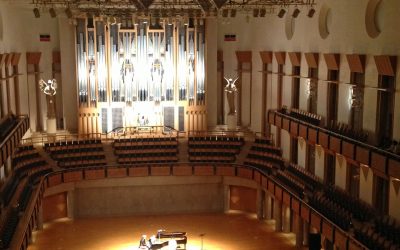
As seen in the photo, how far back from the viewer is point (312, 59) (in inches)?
566

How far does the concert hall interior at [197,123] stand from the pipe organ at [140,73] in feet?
0.14

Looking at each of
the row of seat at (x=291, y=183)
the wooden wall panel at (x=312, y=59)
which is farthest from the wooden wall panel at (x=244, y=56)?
the row of seat at (x=291, y=183)

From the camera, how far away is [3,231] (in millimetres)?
10414

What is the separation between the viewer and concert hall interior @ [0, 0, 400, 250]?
11703 mm

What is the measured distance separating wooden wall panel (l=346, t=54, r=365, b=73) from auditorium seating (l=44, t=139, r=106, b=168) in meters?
8.72

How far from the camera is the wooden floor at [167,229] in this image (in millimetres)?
14328

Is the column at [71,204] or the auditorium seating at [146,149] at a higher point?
the auditorium seating at [146,149]

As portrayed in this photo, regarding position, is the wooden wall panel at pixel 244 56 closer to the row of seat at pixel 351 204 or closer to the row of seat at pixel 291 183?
the row of seat at pixel 291 183

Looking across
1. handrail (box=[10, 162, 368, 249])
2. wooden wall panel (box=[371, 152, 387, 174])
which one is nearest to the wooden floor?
handrail (box=[10, 162, 368, 249])

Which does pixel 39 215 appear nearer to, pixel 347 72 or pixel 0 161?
pixel 0 161

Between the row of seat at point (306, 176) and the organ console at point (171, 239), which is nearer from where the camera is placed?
the organ console at point (171, 239)

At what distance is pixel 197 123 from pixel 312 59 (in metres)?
6.21

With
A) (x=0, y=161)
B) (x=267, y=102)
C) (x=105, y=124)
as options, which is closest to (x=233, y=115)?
(x=267, y=102)

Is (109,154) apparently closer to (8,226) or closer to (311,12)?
(8,226)
